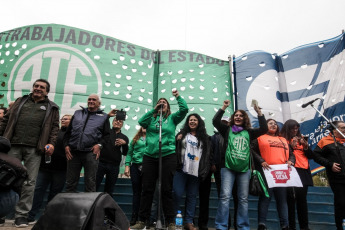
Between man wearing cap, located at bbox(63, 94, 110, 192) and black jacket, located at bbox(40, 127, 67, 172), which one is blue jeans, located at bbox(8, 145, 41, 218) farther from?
black jacket, located at bbox(40, 127, 67, 172)

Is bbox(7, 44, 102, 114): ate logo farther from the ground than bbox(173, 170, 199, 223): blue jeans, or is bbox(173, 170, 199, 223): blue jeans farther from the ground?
bbox(7, 44, 102, 114): ate logo

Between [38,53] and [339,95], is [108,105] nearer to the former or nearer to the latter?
[38,53]

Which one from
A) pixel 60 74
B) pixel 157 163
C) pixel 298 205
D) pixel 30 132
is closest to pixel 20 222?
pixel 30 132

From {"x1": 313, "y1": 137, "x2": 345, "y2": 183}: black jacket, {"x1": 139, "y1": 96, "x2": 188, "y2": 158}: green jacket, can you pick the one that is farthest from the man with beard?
{"x1": 313, "y1": 137, "x2": 345, "y2": 183}: black jacket

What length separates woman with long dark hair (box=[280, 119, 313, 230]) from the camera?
10.4 feet

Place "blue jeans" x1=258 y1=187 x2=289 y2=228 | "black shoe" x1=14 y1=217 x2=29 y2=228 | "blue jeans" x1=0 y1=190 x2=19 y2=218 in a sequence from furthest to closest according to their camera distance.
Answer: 1. "blue jeans" x1=258 y1=187 x2=289 y2=228
2. "black shoe" x1=14 y1=217 x2=29 y2=228
3. "blue jeans" x1=0 y1=190 x2=19 y2=218

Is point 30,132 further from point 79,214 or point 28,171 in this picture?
point 79,214

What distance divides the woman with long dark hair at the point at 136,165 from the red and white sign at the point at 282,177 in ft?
5.17

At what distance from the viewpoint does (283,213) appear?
10.1 feet

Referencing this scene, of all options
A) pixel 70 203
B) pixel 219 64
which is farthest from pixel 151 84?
pixel 70 203

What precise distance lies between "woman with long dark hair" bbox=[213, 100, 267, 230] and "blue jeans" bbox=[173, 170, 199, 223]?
34 cm

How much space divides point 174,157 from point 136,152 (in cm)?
92

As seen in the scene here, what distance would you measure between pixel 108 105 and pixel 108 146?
2535 millimetres

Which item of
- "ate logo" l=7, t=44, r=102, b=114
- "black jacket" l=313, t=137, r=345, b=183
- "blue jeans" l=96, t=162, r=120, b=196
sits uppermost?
"ate logo" l=7, t=44, r=102, b=114
